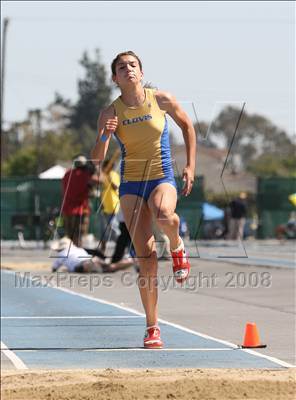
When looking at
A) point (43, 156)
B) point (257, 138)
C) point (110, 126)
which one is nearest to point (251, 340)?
point (110, 126)

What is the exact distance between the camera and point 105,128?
30.3 ft

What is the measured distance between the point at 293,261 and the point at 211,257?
204 cm

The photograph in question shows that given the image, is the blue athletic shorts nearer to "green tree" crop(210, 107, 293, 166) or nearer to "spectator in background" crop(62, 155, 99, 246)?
"spectator in background" crop(62, 155, 99, 246)

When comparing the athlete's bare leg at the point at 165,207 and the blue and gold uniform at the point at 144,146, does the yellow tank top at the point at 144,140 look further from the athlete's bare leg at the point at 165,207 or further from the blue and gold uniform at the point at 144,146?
the athlete's bare leg at the point at 165,207

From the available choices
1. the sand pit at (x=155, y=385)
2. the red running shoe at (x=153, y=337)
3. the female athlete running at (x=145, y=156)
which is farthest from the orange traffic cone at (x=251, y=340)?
the female athlete running at (x=145, y=156)

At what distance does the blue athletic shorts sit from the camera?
966 cm

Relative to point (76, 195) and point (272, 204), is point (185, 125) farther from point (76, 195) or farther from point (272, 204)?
point (272, 204)

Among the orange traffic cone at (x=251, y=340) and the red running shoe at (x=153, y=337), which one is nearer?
the red running shoe at (x=153, y=337)

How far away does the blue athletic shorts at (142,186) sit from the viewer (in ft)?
31.7

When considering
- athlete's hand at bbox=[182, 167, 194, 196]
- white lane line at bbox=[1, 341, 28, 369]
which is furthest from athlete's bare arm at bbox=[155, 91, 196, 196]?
white lane line at bbox=[1, 341, 28, 369]

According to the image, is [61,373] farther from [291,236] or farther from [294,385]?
[291,236]

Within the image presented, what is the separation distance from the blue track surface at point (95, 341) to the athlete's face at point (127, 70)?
3.17 meters

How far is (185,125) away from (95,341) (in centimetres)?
569

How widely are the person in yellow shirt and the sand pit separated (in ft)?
11.4
